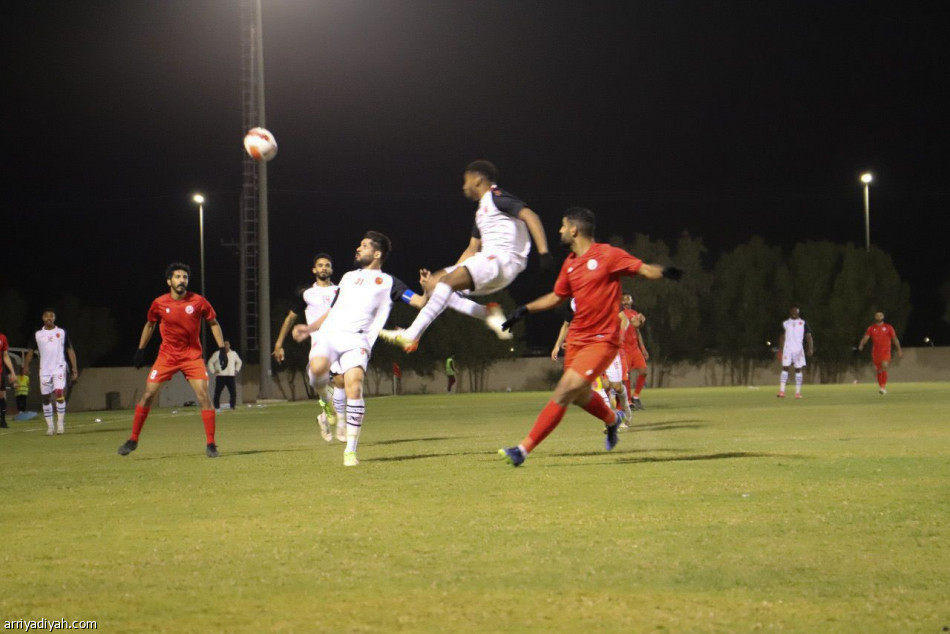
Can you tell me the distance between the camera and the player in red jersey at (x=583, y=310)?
35.0ft

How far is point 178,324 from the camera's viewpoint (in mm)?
14680

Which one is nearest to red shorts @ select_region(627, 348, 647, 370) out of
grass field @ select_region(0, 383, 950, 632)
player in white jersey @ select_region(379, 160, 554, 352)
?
grass field @ select_region(0, 383, 950, 632)

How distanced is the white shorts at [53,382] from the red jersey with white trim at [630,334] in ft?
37.9

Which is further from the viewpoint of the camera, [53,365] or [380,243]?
[53,365]

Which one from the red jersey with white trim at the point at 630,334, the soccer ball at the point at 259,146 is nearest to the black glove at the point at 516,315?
the soccer ball at the point at 259,146

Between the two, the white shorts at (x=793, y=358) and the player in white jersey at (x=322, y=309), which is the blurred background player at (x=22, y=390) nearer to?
the player in white jersey at (x=322, y=309)

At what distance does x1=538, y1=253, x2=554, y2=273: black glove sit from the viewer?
9.88m

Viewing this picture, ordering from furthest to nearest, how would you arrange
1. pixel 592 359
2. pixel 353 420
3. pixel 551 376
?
pixel 551 376, pixel 353 420, pixel 592 359

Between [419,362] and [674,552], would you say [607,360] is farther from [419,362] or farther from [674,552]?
[419,362]

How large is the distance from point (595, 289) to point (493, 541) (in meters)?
4.21

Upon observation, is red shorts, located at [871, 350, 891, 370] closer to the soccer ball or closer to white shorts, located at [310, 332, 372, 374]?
the soccer ball

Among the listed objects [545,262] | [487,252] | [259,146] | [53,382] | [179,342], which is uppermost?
[259,146]

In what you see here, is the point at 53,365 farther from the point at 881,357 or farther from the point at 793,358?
the point at 881,357

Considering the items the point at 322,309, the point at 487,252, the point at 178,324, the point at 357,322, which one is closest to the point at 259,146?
the point at 322,309
